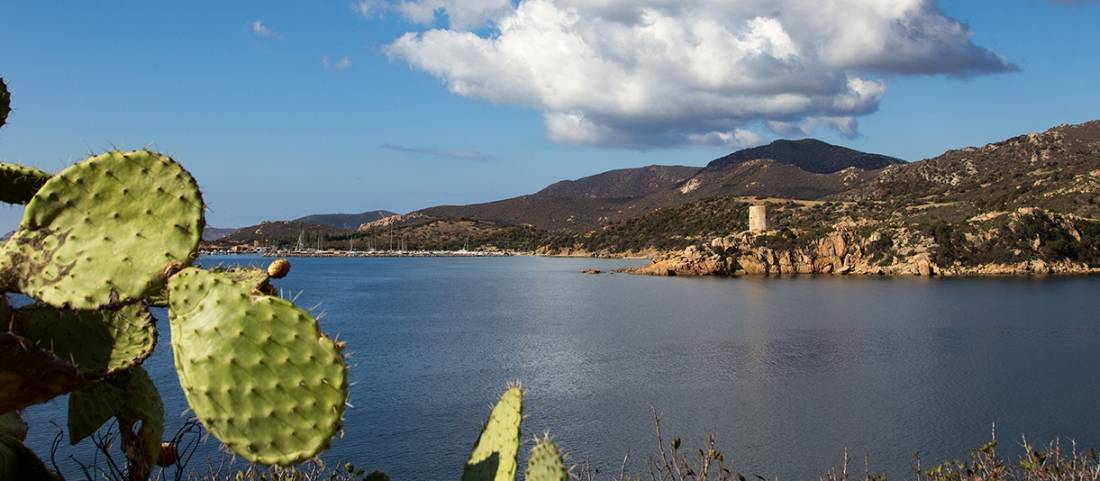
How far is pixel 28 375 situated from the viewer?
79.5 inches

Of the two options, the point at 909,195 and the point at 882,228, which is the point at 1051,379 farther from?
the point at 909,195

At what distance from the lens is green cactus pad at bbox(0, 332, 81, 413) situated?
1.94m

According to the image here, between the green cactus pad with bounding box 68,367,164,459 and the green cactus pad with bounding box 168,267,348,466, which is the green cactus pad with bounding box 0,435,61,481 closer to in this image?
the green cactus pad with bounding box 68,367,164,459

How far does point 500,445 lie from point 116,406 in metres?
1.34

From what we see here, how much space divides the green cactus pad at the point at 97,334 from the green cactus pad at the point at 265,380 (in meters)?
0.58

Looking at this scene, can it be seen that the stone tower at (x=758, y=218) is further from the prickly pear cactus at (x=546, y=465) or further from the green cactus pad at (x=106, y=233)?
the green cactus pad at (x=106, y=233)

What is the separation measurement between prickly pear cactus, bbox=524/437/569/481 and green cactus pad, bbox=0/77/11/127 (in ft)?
7.30

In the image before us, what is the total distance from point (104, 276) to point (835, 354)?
3137 cm

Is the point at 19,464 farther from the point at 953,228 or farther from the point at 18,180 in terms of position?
the point at 953,228

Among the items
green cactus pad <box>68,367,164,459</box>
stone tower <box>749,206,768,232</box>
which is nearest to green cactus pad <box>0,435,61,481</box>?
green cactus pad <box>68,367,164,459</box>

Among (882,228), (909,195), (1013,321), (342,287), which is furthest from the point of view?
(909,195)

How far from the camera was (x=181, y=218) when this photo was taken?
7.73 ft

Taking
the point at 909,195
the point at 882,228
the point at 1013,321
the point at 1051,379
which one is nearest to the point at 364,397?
the point at 1051,379

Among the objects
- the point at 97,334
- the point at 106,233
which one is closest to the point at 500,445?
the point at 97,334
